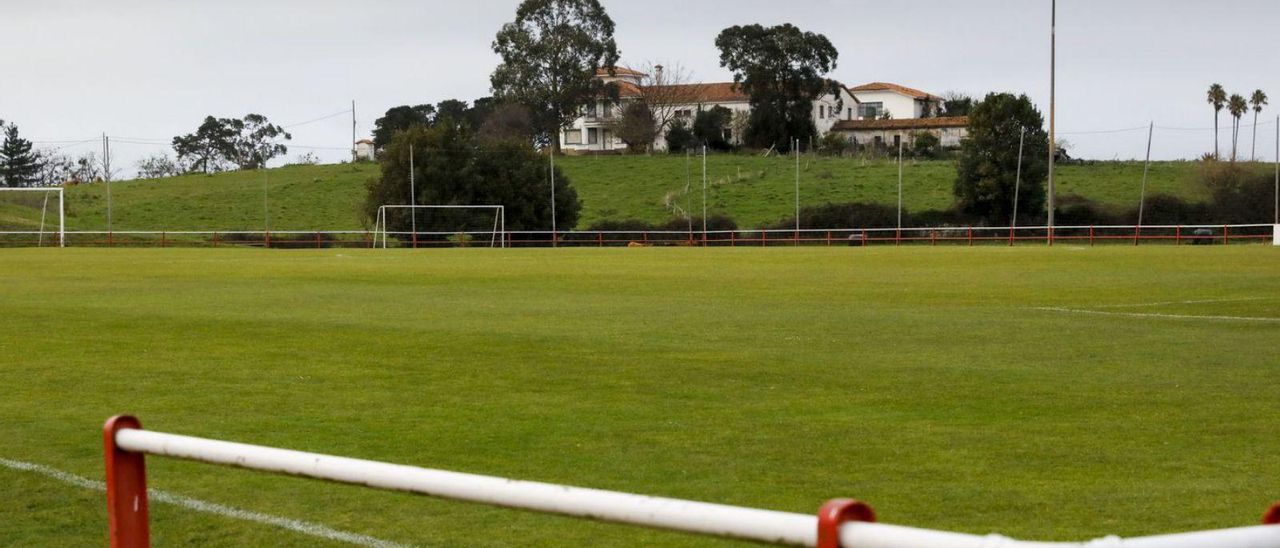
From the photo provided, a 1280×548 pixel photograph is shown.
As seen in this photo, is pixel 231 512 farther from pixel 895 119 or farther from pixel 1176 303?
pixel 895 119

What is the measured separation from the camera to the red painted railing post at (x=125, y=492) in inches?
140

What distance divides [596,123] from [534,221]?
5422 cm

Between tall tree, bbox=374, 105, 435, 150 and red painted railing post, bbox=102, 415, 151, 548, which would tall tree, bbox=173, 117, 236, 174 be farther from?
red painted railing post, bbox=102, 415, 151, 548

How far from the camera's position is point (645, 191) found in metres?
83.9

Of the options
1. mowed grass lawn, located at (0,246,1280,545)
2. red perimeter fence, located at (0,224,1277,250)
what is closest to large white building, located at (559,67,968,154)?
red perimeter fence, located at (0,224,1277,250)

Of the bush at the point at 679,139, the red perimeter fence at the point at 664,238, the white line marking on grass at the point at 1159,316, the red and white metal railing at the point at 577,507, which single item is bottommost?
the red perimeter fence at the point at 664,238

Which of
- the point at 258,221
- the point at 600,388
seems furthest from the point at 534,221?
the point at 600,388

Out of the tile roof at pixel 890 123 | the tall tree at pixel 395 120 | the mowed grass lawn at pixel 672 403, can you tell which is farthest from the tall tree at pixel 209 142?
the mowed grass lawn at pixel 672 403

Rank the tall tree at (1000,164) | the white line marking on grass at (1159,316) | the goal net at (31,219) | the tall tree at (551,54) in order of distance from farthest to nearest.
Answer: the tall tree at (551,54)
the tall tree at (1000,164)
the goal net at (31,219)
the white line marking on grass at (1159,316)

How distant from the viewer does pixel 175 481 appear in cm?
743

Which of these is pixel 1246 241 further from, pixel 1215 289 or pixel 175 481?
pixel 175 481

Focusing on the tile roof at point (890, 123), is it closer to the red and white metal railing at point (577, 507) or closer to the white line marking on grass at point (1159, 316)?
the white line marking on grass at point (1159, 316)

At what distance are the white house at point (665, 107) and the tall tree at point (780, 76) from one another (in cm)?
545

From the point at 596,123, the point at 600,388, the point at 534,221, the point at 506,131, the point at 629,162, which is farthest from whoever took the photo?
the point at 596,123
